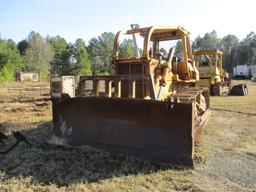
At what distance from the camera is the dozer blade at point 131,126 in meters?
4.47

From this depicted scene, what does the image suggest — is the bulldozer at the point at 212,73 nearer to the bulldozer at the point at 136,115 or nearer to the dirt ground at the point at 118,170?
the bulldozer at the point at 136,115

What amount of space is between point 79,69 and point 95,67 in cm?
1222

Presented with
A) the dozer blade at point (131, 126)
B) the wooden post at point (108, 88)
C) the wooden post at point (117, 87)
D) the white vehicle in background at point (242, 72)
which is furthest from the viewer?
the white vehicle in background at point (242, 72)

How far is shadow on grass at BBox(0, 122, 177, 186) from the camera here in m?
4.13

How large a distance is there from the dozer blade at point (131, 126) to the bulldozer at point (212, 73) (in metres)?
11.8

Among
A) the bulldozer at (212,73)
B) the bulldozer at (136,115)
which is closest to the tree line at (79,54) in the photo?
the bulldozer at (212,73)

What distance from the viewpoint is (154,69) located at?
6020 mm

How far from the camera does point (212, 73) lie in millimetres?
16578

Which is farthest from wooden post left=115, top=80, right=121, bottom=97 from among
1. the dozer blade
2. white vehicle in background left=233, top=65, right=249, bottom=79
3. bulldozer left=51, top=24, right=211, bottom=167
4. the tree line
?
the tree line

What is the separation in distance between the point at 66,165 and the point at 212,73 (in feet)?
43.6

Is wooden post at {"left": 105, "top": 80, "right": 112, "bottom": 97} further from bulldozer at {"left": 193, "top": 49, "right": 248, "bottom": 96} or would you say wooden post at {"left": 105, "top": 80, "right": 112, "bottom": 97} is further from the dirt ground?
bulldozer at {"left": 193, "top": 49, "right": 248, "bottom": 96}

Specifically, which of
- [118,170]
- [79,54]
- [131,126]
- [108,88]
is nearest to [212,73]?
[108,88]

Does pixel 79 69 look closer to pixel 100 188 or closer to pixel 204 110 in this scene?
pixel 204 110

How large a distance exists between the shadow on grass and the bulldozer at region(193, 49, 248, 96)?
1207cm
